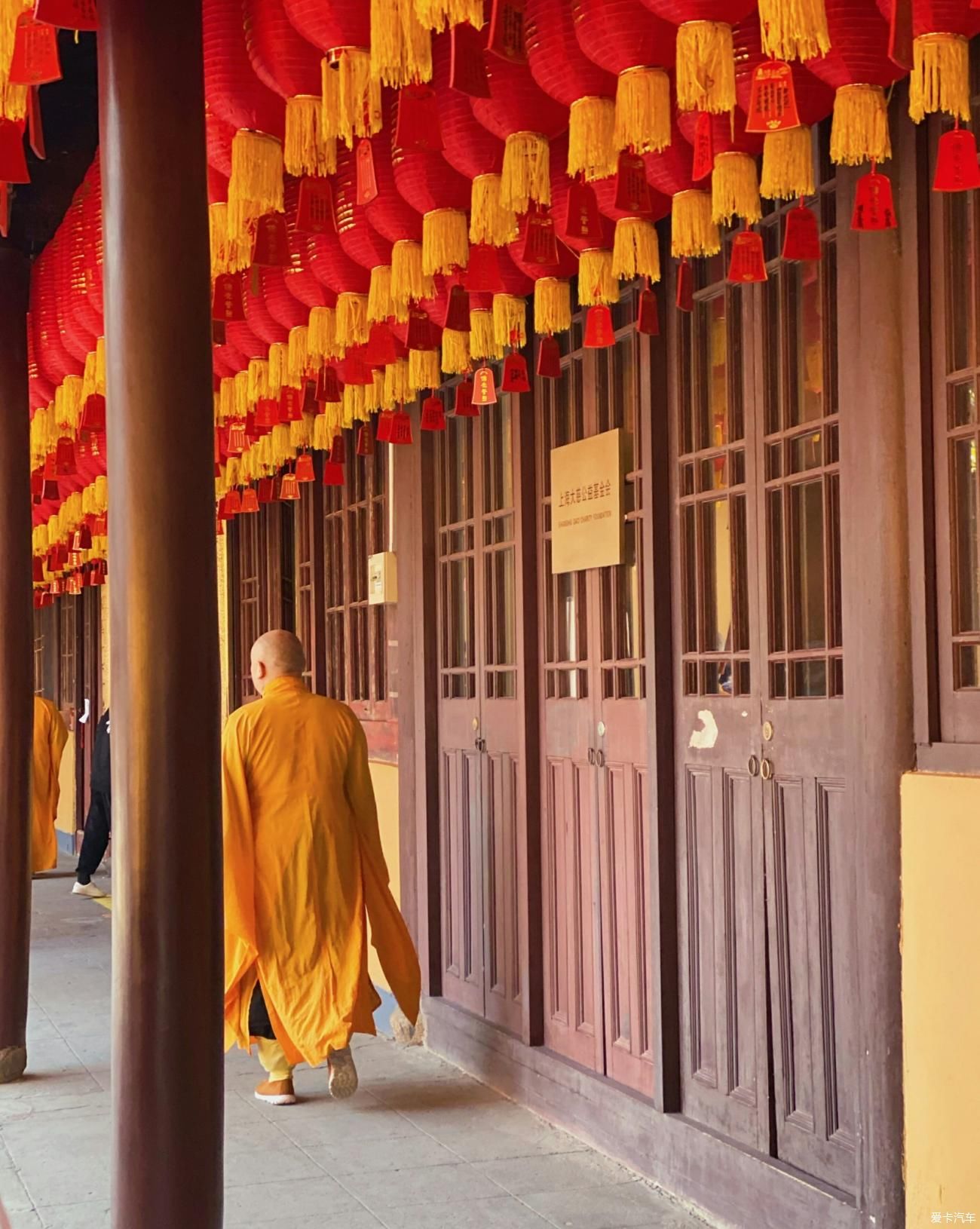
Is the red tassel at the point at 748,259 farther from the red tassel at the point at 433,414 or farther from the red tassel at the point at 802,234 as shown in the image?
the red tassel at the point at 433,414

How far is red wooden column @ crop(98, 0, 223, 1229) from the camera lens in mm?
3111

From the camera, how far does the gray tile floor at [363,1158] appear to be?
13.9 feet

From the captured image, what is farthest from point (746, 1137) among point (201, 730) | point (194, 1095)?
point (201, 730)

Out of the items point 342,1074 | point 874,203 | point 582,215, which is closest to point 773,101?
point 874,203

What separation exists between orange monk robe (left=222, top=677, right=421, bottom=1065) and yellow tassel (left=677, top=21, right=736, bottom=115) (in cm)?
338

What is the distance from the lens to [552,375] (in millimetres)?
5109

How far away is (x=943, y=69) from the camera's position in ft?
8.98

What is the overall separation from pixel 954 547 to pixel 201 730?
5.28ft

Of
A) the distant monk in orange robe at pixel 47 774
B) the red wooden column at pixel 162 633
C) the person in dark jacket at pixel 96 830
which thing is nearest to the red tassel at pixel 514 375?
the red wooden column at pixel 162 633

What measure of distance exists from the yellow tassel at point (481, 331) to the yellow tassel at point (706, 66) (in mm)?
2139

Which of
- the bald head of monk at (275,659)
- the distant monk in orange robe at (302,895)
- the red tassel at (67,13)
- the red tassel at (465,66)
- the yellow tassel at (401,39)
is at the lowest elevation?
the distant monk in orange robe at (302,895)

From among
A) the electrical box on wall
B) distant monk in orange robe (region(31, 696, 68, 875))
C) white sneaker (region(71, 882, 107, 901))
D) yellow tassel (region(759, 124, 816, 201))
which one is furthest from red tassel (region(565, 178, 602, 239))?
white sneaker (region(71, 882, 107, 901))

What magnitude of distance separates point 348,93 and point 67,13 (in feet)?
1.76

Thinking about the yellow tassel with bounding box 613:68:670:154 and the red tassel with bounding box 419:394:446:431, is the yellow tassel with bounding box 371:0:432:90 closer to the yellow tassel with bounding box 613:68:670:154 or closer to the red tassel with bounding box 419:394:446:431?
the yellow tassel with bounding box 613:68:670:154
